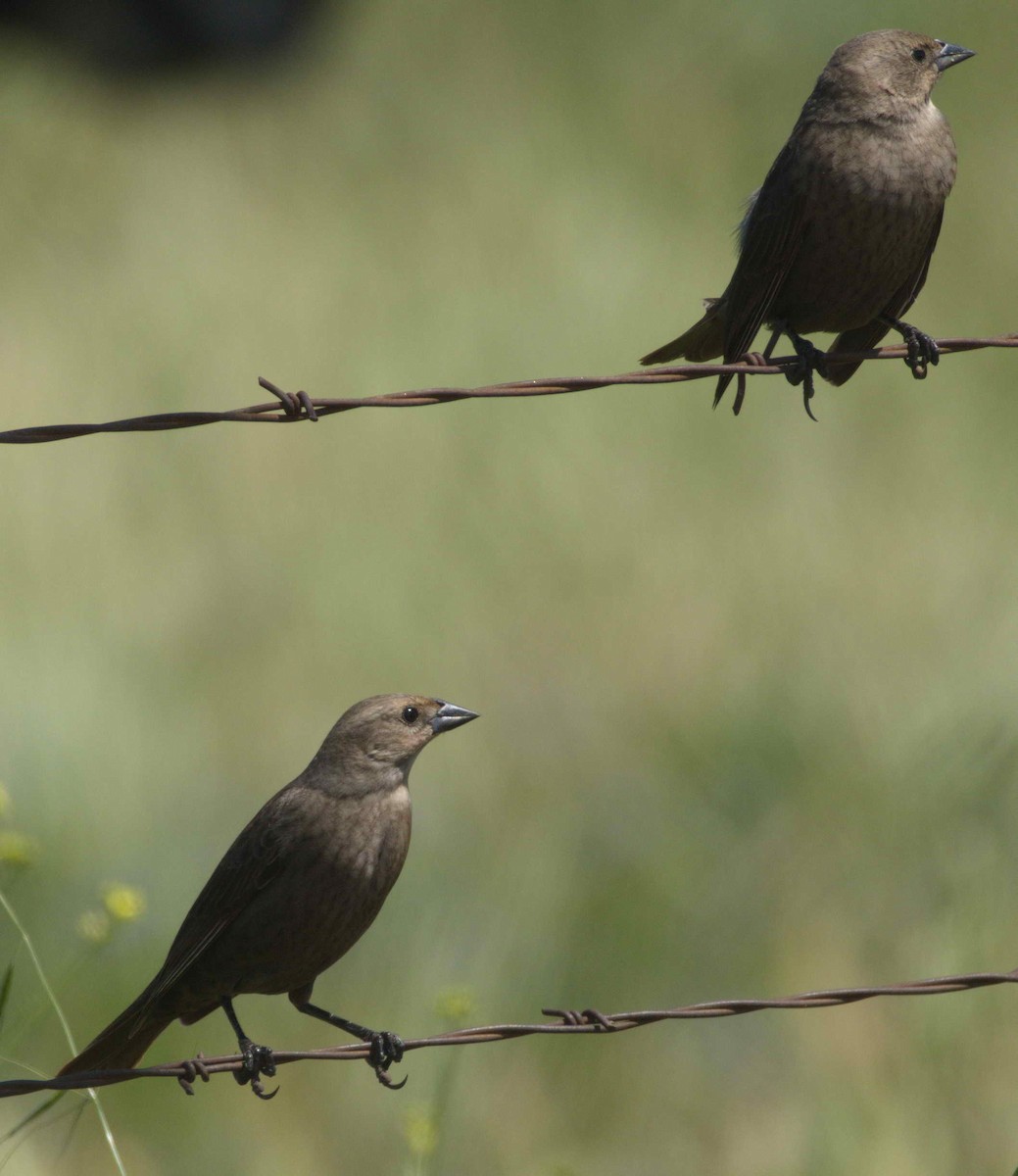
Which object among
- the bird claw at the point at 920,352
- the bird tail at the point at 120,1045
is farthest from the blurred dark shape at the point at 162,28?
the bird tail at the point at 120,1045

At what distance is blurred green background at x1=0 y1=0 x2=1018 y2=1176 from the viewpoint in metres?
6.56

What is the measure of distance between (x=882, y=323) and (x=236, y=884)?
101 inches

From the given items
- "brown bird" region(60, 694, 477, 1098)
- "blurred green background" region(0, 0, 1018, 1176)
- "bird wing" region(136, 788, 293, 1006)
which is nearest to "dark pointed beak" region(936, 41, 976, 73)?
"brown bird" region(60, 694, 477, 1098)

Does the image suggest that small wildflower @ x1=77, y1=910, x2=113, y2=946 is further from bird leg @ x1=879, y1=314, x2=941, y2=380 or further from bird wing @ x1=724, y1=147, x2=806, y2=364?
bird leg @ x1=879, y1=314, x2=941, y2=380

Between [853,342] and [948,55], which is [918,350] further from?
[948,55]

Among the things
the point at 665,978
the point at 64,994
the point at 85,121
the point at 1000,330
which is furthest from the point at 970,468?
the point at 85,121

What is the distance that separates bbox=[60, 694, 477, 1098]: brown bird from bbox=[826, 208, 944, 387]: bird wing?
182 cm

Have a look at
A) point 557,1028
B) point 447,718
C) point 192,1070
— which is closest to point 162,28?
point 447,718

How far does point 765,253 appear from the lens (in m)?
5.20

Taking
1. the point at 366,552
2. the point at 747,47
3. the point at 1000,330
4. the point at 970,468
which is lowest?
the point at 366,552

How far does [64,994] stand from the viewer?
22.4ft

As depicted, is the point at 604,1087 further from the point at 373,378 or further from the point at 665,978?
the point at 373,378

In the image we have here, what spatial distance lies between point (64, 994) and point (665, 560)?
168 inches

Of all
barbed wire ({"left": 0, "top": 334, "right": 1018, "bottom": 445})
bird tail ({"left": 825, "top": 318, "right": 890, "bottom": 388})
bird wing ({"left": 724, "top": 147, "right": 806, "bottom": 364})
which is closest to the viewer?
barbed wire ({"left": 0, "top": 334, "right": 1018, "bottom": 445})
